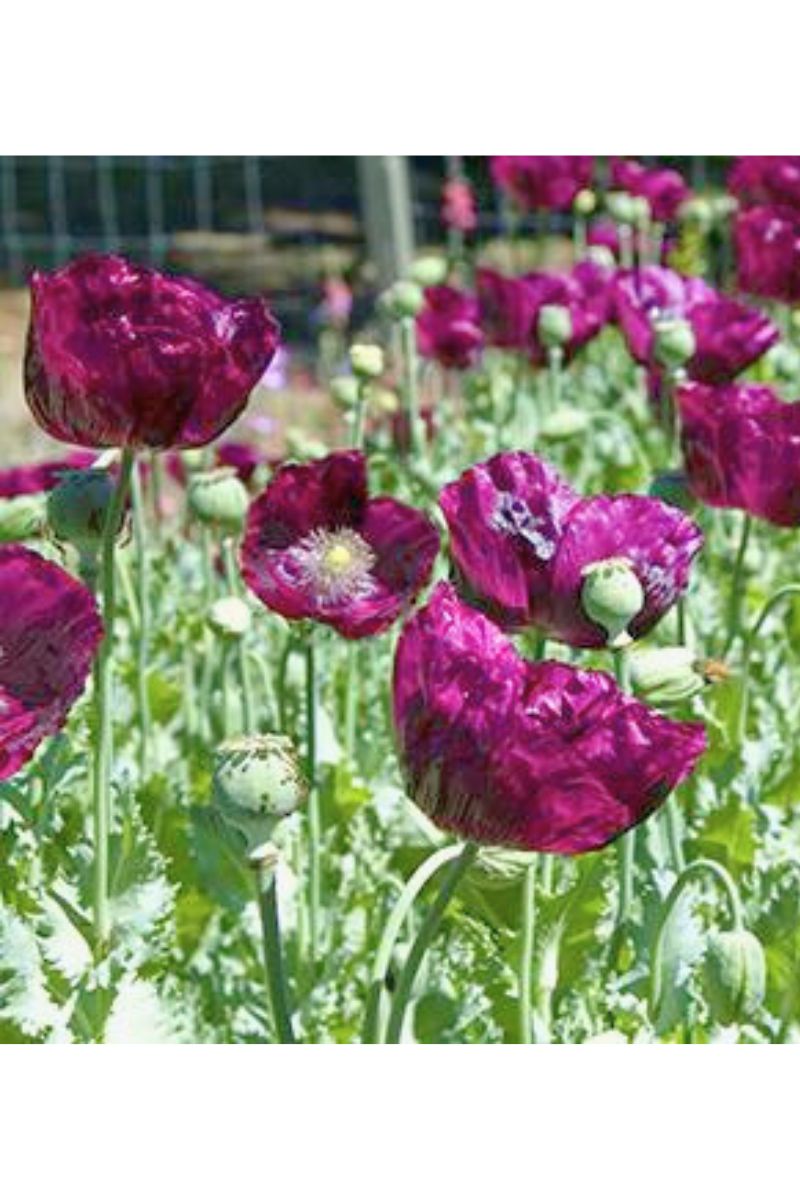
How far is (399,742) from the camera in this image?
85 cm

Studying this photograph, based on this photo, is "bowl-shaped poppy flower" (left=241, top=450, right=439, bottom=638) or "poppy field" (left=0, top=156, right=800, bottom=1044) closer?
"poppy field" (left=0, top=156, right=800, bottom=1044)

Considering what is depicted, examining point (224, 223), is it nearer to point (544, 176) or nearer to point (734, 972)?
point (544, 176)

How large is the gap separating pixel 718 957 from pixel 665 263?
69.5 inches

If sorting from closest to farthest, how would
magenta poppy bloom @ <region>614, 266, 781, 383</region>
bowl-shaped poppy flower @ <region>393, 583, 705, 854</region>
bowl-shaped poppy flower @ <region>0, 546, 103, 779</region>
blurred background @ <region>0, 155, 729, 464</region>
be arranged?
bowl-shaped poppy flower @ <region>393, 583, 705, 854</region> < bowl-shaped poppy flower @ <region>0, 546, 103, 779</region> < magenta poppy bloom @ <region>614, 266, 781, 383</region> < blurred background @ <region>0, 155, 729, 464</region>

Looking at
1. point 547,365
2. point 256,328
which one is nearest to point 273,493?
point 256,328

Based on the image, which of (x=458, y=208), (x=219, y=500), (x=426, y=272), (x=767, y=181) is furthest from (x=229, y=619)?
(x=458, y=208)

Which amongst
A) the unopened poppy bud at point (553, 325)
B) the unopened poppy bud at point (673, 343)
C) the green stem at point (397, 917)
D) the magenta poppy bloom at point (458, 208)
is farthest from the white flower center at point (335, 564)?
the magenta poppy bloom at point (458, 208)

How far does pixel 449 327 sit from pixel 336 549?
43.5 inches

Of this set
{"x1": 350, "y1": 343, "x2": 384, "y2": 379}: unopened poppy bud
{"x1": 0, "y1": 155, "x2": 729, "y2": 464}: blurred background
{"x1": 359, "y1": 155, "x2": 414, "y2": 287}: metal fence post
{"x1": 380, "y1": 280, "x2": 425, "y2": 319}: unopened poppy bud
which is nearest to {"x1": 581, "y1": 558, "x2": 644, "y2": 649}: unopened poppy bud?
{"x1": 350, "y1": 343, "x2": 384, "y2": 379}: unopened poppy bud

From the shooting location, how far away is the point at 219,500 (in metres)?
1.43

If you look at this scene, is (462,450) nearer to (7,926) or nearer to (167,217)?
(7,926)

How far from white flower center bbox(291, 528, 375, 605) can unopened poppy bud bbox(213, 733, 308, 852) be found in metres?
0.29

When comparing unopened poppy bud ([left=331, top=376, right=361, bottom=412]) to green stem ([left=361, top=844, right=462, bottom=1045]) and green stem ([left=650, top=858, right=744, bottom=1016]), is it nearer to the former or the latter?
green stem ([left=650, top=858, right=744, bottom=1016])

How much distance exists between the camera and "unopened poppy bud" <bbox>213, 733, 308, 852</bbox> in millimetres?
884
